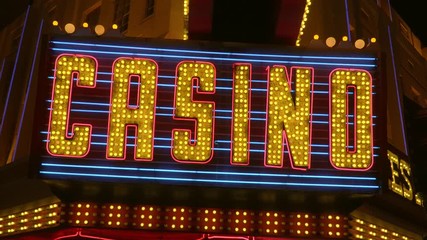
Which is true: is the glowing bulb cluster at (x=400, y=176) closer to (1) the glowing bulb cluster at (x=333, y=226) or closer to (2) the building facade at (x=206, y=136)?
(2) the building facade at (x=206, y=136)

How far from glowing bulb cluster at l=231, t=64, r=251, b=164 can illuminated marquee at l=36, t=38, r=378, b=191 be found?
0.01 metres

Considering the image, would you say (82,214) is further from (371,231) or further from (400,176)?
(400,176)

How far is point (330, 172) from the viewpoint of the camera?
33.3 ft

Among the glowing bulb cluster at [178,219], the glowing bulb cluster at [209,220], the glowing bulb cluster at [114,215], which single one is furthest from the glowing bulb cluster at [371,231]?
the glowing bulb cluster at [114,215]

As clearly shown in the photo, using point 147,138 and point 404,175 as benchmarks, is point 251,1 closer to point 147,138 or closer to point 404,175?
point 147,138

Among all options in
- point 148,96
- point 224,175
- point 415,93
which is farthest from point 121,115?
point 415,93

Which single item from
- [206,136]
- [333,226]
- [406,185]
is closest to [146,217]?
[206,136]

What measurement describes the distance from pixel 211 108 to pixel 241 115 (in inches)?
17.4

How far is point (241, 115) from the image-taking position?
34.0ft

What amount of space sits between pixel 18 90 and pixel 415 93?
1130 cm

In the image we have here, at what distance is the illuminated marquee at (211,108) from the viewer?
10.1 meters

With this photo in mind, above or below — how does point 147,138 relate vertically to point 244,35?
below

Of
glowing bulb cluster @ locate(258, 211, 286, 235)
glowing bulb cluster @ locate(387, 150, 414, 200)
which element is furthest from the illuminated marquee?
glowing bulb cluster @ locate(387, 150, 414, 200)

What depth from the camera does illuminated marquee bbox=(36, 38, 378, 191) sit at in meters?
10.1
